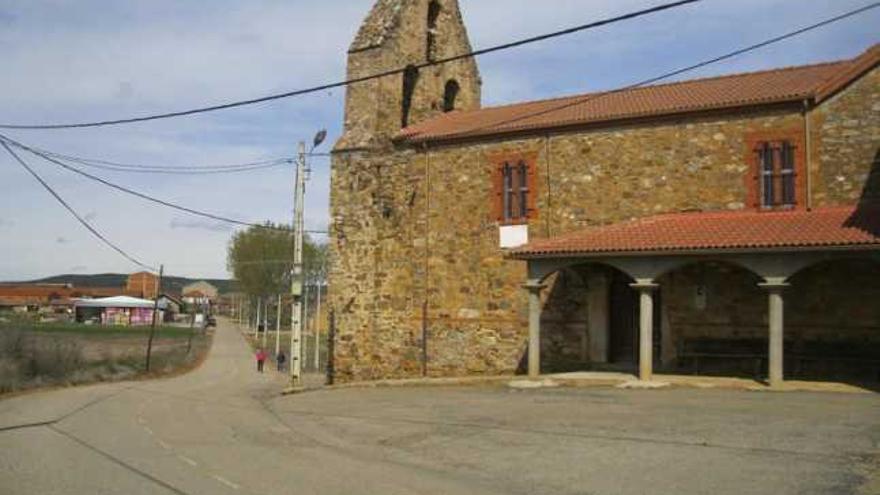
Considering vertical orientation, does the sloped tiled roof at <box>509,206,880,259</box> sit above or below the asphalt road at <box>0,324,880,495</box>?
above

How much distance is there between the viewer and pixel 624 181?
67.7 ft

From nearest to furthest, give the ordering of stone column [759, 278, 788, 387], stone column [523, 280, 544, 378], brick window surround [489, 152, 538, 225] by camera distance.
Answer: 1. stone column [759, 278, 788, 387]
2. stone column [523, 280, 544, 378]
3. brick window surround [489, 152, 538, 225]

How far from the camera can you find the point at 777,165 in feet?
61.6

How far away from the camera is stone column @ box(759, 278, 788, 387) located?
1608cm

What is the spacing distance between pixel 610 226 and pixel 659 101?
3479 mm

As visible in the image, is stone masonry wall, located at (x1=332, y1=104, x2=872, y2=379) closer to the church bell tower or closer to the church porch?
the church porch

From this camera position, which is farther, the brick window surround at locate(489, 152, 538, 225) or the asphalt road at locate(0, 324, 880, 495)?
the brick window surround at locate(489, 152, 538, 225)

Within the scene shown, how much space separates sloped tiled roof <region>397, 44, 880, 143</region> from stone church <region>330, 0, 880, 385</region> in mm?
65

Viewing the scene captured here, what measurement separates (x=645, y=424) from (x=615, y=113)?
10.5 meters

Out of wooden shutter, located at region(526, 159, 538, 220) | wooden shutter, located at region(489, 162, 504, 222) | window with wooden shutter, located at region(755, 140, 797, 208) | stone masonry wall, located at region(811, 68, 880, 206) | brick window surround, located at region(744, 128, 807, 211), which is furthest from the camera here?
wooden shutter, located at region(489, 162, 504, 222)

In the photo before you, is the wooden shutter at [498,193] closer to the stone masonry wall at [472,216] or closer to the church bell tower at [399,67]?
the stone masonry wall at [472,216]

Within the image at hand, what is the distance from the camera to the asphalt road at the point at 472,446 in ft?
28.5

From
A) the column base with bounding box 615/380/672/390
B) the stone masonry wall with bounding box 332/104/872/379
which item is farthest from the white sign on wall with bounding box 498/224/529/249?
the column base with bounding box 615/380/672/390

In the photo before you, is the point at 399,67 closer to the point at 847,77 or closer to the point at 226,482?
the point at 847,77
